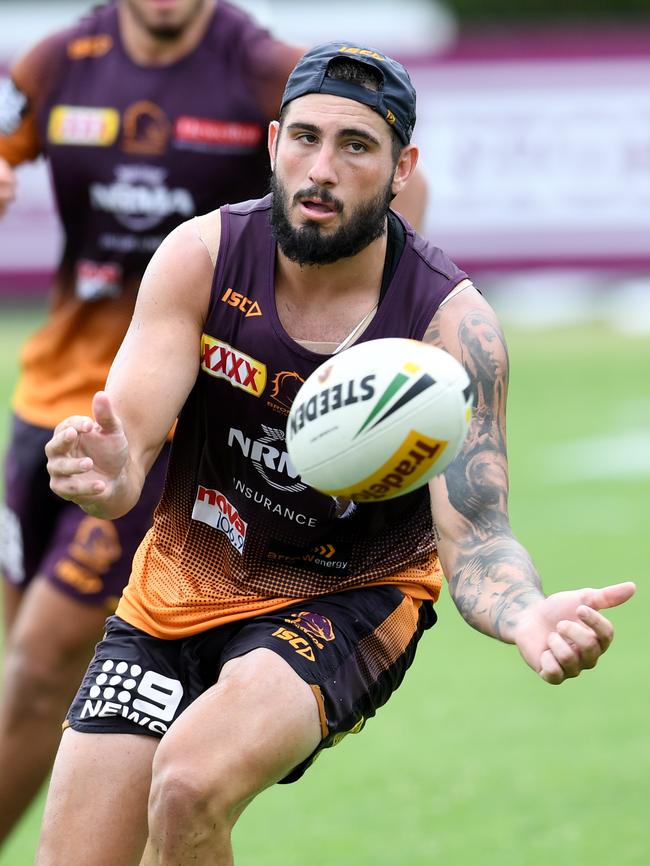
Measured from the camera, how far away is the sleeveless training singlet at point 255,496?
484 centimetres

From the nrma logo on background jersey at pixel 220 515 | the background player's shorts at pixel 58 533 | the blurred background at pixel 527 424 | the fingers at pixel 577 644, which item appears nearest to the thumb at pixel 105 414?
the nrma logo on background jersey at pixel 220 515

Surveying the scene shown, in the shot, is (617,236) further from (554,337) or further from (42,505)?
(42,505)

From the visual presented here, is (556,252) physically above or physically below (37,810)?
below

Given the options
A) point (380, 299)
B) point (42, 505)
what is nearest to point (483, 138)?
point (42, 505)

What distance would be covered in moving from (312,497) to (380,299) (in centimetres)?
58

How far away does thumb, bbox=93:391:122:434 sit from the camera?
4363 millimetres

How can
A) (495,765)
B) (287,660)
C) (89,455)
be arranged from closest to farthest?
(89,455), (287,660), (495,765)

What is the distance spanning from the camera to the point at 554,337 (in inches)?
770

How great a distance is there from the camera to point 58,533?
21.1 ft

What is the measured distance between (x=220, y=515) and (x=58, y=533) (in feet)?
5.03

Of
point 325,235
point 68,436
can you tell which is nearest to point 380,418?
point 325,235

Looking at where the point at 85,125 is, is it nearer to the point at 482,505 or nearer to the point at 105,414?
the point at 105,414

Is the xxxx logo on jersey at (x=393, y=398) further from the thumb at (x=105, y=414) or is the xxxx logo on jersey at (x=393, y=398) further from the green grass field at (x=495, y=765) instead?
the green grass field at (x=495, y=765)

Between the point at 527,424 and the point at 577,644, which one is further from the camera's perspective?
the point at 527,424
